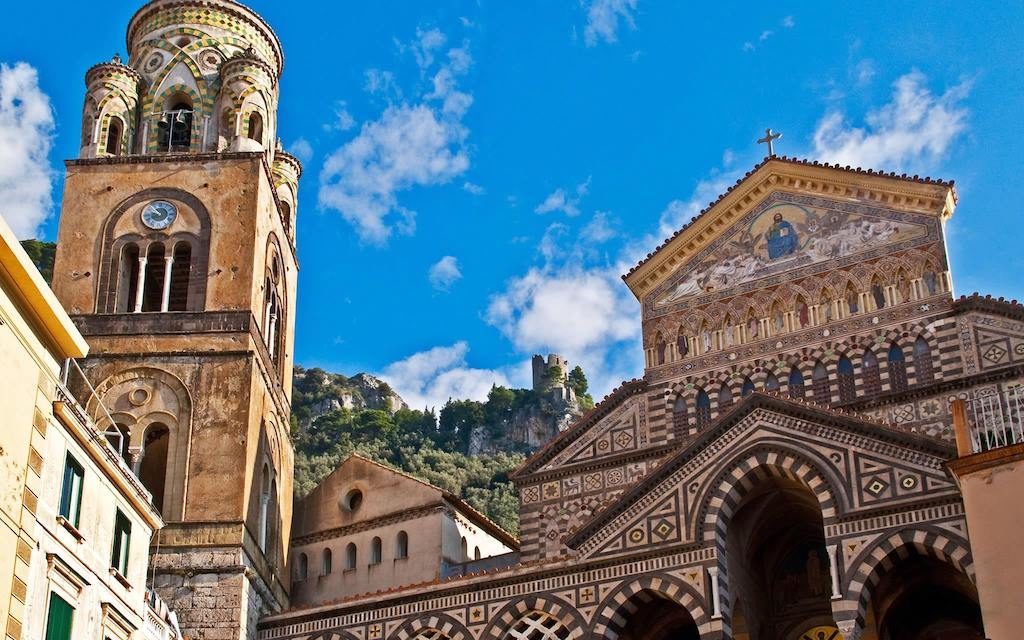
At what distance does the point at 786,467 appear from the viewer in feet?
76.6

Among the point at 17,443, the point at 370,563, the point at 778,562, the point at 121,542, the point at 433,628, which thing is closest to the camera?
the point at 17,443

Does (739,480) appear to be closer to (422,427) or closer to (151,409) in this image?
(151,409)

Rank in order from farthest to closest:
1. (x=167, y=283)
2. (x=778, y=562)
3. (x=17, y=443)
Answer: (x=167, y=283) < (x=778, y=562) < (x=17, y=443)

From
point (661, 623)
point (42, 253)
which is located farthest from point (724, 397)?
point (42, 253)

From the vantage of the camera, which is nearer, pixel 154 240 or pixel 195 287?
pixel 195 287

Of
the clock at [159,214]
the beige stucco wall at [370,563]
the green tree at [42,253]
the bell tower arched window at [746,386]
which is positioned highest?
the green tree at [42,253]

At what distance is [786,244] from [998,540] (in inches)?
514

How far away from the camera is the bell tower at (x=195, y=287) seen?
27.8 metres

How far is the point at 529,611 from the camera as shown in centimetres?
2448

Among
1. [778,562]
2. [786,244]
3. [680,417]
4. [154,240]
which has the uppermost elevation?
[154,240]

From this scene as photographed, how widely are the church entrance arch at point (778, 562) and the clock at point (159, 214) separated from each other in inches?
551

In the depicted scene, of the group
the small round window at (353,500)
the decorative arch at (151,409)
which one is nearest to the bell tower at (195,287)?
the decorative arch at (151,409)

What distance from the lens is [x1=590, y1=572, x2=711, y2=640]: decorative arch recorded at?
23047 mm

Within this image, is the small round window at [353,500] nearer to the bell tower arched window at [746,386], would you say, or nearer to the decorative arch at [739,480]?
the bell tower arched window at [746,386]
